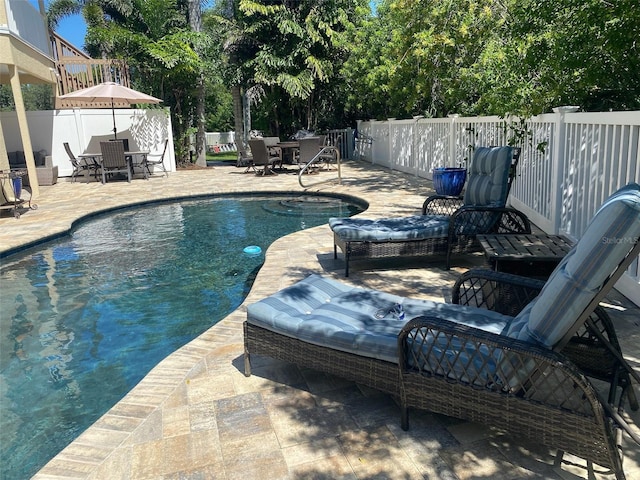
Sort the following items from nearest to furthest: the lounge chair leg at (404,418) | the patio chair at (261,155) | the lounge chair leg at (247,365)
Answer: the lounge chair leg at (404,418), the lounge chair leg at (247,365), the patio chair at (261,155)

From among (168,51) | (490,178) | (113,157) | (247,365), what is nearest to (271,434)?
(247,365)

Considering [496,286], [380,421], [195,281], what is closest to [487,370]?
A: [380,421]

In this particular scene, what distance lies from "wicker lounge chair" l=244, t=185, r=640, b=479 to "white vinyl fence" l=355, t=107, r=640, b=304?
183 centimetres

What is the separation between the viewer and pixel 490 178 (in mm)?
5234

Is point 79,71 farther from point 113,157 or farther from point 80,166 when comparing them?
point 113,157

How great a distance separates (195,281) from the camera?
228 inches

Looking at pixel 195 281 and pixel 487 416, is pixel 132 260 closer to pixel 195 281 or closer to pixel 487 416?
pixel 195 281

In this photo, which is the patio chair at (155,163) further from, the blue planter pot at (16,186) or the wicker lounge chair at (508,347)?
the wicker lounge chair at (508,347)

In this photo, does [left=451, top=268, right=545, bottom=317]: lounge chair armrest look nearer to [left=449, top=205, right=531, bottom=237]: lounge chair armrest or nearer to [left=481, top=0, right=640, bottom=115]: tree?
[left=449, top=205, right=531, bottom=237]: lounge chair armrest

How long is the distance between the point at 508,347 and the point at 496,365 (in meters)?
0.17

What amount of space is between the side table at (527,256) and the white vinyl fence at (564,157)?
0.68 metres

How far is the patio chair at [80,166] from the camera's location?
47.1 ft

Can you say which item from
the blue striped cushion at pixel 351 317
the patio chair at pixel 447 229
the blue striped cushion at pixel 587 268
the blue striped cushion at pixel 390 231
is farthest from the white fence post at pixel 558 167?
the blue striped cushion at pixel 587 268

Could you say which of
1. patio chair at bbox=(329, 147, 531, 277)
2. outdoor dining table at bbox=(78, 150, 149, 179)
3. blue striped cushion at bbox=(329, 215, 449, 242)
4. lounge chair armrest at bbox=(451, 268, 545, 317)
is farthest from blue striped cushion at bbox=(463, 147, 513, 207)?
outdoor dining table at bbox=(78, 150, 149, 179)
